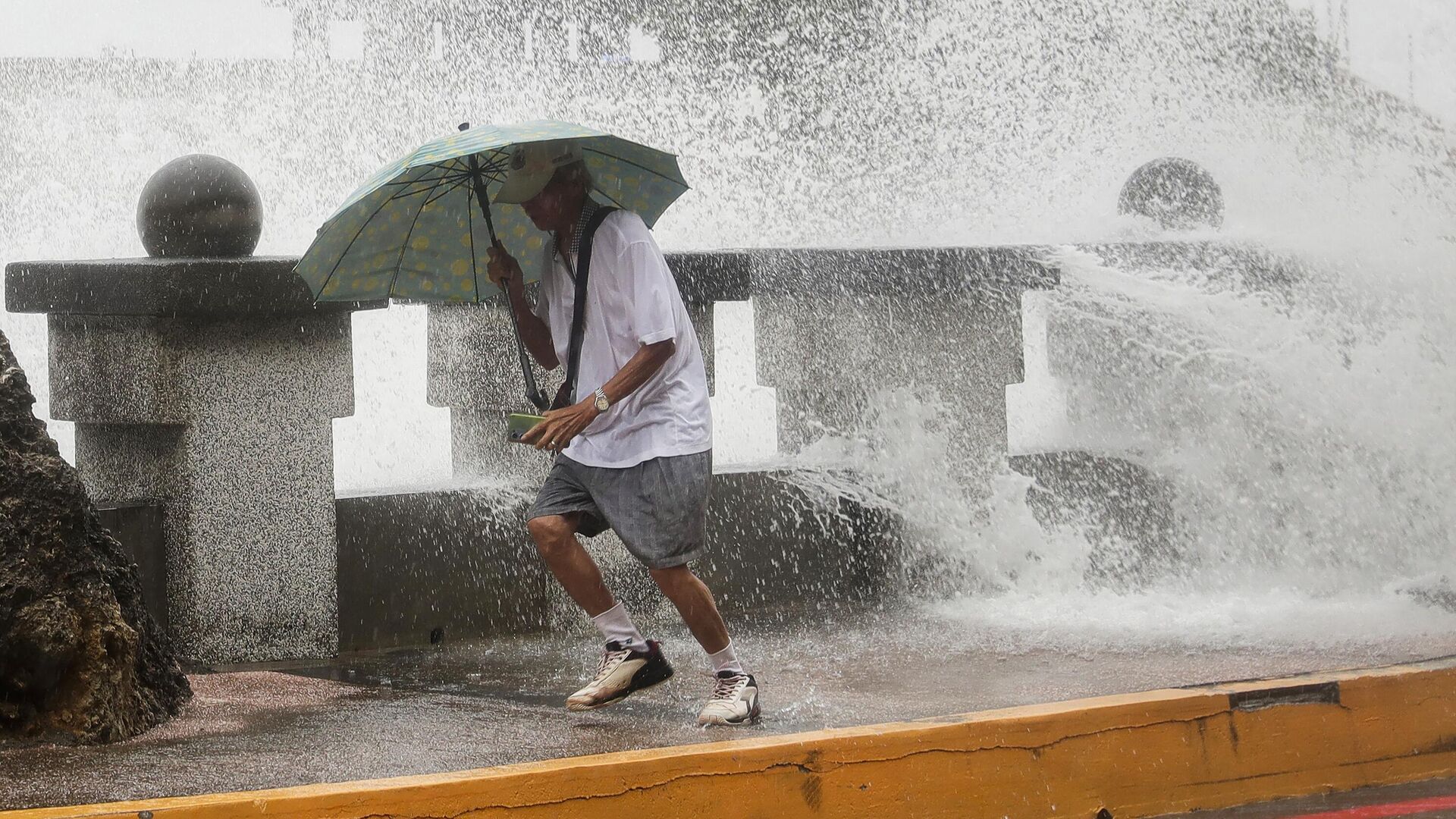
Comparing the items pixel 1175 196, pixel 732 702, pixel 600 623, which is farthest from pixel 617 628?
pixel 1175 196

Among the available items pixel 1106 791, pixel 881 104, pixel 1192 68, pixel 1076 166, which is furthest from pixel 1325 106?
pixel 1106 791

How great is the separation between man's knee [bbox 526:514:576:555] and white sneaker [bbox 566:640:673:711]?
363 millimetres

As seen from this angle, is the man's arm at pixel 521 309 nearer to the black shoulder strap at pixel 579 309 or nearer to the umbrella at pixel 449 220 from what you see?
the umbrella at pixel 449 220

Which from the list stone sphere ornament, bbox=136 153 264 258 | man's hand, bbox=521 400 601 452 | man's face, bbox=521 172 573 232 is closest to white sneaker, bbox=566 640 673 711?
man's hand, bbox=521 400 601 452

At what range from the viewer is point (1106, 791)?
159 inches

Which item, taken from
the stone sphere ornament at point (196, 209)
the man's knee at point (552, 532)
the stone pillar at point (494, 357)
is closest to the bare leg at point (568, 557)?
the man's knee at point (552, 532)

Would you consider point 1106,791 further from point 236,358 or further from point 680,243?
point 680,243

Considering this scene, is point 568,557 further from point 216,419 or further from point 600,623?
point 216,419

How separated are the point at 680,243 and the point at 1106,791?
6323 mm

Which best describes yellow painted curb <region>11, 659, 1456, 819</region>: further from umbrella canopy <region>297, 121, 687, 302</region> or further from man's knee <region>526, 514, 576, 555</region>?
umbrella canopy <region>297, 121, 687, 302</region>

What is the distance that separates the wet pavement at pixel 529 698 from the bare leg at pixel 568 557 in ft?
1.23

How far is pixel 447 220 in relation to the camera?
446cm

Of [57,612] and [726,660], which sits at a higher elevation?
[57,612]

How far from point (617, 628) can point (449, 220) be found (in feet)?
4.29
